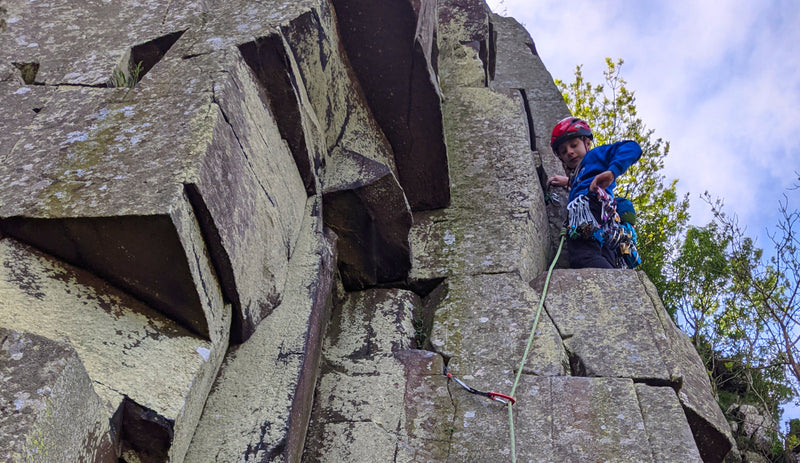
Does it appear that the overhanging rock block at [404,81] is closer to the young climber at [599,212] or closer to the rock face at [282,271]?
the rock face at [282,271]

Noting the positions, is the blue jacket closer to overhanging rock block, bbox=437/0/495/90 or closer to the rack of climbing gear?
the rack of climbing gear

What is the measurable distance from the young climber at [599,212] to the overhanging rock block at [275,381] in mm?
1772

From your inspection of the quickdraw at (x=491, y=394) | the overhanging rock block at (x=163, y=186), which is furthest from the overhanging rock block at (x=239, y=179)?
the quickdraw at (x=491, y=394)

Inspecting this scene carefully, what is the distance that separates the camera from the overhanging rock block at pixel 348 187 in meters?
3.66

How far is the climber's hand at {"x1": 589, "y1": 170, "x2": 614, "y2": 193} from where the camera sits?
4.46m

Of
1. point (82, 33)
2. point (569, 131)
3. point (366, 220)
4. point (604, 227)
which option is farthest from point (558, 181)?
point (82, 33)

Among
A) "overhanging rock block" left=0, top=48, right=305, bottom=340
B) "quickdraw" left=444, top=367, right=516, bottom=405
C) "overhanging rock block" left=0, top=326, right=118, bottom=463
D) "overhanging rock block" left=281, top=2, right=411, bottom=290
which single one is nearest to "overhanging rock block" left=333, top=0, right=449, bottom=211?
"overhanging rock block" left=281, top=2, right=411, bottom=290

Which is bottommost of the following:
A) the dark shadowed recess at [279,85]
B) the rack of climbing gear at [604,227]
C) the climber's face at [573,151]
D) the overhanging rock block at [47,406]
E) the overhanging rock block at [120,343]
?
the overhanging rock block at [47,406]

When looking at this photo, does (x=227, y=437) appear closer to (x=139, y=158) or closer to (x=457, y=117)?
(x=139, y=158)

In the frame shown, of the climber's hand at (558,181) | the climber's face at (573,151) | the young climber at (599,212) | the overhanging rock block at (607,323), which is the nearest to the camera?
the overhanging rock block at (607,323)

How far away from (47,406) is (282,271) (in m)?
1.39

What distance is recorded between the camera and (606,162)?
4707 millimetres

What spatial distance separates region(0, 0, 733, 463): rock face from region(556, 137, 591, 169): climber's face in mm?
706

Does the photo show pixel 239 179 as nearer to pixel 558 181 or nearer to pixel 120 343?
pixel 120 343
